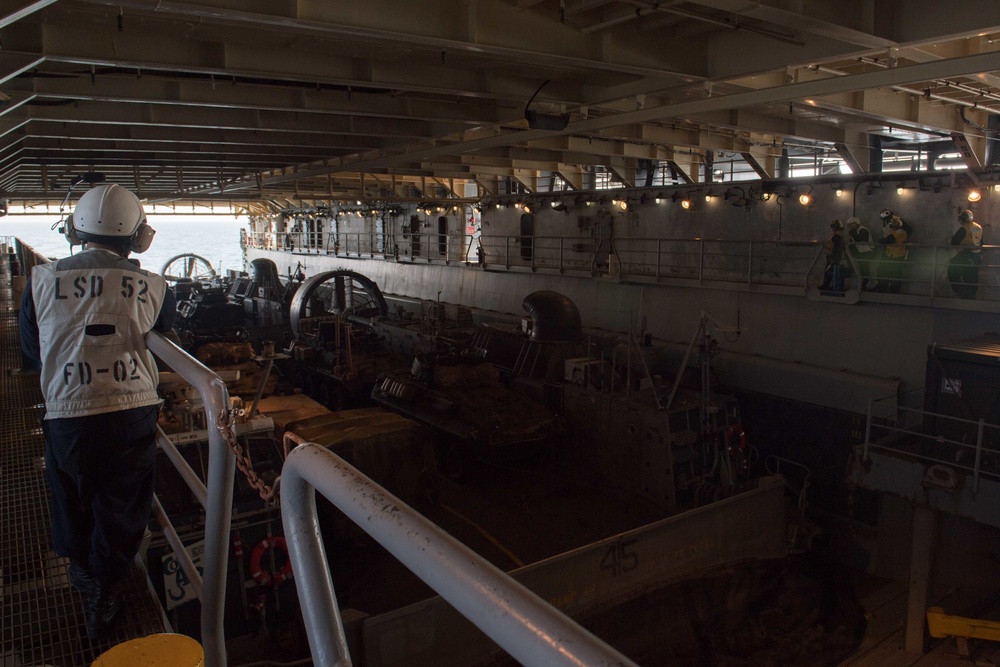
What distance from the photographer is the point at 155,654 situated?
259 cm

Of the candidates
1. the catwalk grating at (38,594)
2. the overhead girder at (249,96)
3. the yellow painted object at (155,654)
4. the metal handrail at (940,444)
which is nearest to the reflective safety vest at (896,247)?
the metal handrail at (940,444)

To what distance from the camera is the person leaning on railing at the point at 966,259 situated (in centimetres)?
1252

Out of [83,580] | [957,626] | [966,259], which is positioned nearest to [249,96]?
[83,580]

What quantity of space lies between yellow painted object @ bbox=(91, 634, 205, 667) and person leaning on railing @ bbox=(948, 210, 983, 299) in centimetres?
1355

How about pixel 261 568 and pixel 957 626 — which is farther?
pixel 957 626

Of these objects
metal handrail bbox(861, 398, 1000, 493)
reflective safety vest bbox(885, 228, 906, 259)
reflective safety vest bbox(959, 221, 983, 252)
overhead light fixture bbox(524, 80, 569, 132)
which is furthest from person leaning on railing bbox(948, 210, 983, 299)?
overhead light fixture bbox(524, 80, 569, 132)

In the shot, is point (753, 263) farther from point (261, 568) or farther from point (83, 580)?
point (83, 580)

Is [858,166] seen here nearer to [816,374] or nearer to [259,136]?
[816,374]

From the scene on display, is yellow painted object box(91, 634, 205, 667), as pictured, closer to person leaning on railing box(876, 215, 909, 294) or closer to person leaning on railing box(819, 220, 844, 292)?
person leaning on railing box(819, 220, 844, 292)

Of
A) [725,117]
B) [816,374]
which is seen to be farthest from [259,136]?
[816,374]

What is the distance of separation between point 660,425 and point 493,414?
9.82ft

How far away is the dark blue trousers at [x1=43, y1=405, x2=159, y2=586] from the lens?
328cm

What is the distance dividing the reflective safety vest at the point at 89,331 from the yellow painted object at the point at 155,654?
1139 millimetres

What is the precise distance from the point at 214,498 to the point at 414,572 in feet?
4.95
